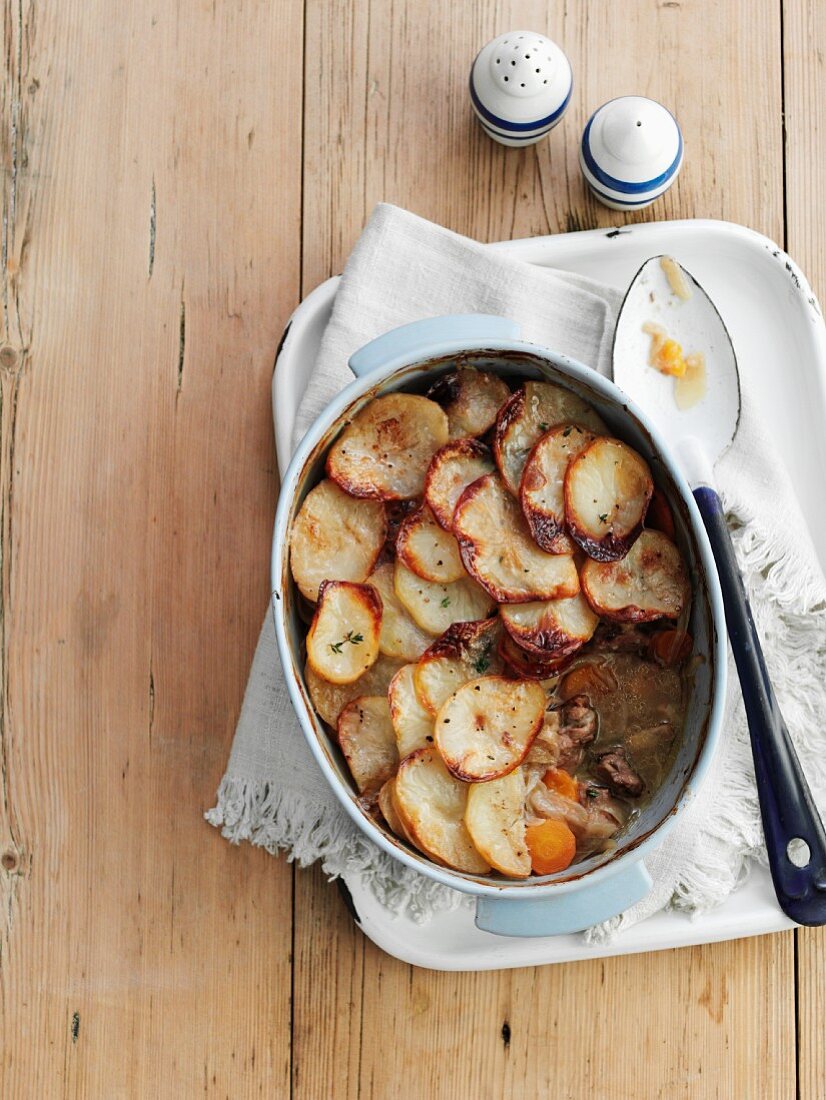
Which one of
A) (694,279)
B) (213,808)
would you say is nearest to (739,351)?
(694,279)

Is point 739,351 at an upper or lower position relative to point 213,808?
upper

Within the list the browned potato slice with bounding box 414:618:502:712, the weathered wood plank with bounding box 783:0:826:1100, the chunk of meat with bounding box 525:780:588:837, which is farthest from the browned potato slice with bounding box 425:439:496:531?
the weathered wood plank with bounding box 783:0:826:1100

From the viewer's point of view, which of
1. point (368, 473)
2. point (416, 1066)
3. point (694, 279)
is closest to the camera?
point (368, 473)

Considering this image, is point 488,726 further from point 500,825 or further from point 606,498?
point 606,498

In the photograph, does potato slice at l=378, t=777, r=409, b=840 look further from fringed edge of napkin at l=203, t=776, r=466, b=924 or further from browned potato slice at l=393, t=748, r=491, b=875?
fringed edge of napkin at l=203, t=776, r=466, b=924

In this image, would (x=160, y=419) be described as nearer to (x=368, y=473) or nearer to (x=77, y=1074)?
(x=368, y=473)

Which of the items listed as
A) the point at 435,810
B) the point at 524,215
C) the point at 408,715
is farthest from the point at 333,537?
the point at 524,215

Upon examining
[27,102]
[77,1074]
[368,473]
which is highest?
[27,102]
